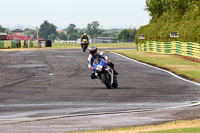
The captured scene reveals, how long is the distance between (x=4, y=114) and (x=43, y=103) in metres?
2.21

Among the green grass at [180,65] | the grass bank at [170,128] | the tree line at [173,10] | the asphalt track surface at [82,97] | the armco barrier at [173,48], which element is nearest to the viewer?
the grass bank at [170,128]

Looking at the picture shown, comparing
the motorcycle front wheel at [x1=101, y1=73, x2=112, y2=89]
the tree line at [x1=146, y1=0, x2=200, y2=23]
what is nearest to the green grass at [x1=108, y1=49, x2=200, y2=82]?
the motorcycle front wheel at [x1=101, y1=73, x2=112, y2=89]

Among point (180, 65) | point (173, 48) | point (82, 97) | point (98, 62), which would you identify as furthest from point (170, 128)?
point (173, 48)

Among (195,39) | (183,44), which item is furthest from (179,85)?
(183,44)

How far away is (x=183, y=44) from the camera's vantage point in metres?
42.4

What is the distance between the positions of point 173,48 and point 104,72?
29656 mm

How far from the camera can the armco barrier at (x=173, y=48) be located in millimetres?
38728

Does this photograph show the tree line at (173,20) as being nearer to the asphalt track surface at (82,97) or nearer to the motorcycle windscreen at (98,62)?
the asphalt track surface at (82,97)

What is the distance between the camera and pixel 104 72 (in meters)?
17.3

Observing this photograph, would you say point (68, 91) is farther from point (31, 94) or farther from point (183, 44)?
point (183, 44)

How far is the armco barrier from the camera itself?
38.7 meters

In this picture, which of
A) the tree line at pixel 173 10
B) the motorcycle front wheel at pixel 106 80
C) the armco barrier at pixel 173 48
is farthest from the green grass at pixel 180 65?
the tree line at pixel 173 10

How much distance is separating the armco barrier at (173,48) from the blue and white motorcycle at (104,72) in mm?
21047

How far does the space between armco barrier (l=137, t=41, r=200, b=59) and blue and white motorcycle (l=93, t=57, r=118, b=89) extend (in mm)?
21047
